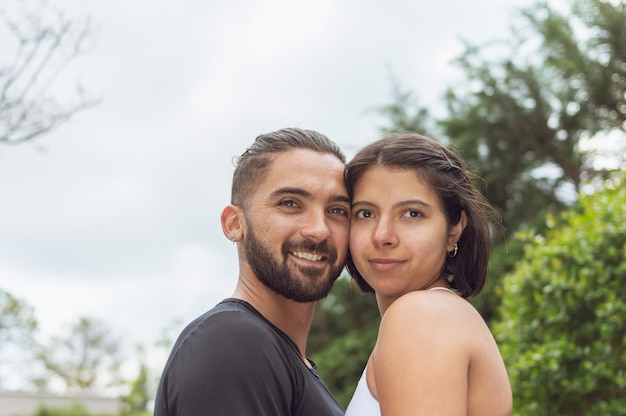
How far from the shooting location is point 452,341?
2.10 metres

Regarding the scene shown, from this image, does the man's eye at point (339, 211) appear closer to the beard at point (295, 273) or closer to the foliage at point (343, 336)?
the beard at point (295, 273)

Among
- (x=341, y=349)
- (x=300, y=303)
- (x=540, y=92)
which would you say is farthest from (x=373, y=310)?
(x=300, y=303)

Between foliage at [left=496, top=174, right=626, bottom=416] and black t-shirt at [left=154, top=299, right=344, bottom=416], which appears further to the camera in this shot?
foliage at [left=496, top=174, right=626, bottom=416]

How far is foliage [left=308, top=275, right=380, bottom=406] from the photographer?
525 inches

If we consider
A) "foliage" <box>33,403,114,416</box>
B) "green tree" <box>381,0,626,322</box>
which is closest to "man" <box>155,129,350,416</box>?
"green tree" <box>381,0,626,322</box>

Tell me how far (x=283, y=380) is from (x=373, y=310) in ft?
41.5

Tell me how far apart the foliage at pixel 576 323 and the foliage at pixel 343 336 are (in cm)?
703

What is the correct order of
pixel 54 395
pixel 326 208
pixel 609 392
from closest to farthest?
1. pixel 326 208
2. pixel 609 392
3. pixel 54 395

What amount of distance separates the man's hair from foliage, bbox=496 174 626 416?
3.43 meters

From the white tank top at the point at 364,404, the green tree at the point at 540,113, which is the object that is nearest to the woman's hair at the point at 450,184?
the white tank top at the point at 364,404

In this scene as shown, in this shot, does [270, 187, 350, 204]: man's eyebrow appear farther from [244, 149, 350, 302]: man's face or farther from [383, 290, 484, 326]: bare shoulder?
[383, 290, 484, 326]: bare shoulder

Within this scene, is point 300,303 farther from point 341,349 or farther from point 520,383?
point 341,349

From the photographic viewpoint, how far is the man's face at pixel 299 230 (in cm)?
266

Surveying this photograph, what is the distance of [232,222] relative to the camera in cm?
287
